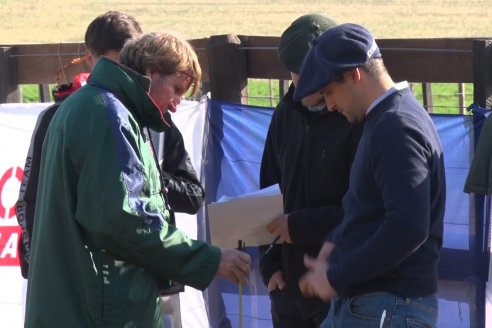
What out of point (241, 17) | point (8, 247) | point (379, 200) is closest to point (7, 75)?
point (8, 247)

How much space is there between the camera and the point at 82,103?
9.93 ft

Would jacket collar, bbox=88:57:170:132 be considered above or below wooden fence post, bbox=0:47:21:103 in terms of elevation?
above

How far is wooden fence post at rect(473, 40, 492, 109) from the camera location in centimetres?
460

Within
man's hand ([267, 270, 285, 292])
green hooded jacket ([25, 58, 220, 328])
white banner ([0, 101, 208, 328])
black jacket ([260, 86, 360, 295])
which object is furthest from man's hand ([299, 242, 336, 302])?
white banner ([0, 101, 208, 328])

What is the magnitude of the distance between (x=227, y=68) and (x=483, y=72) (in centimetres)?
152

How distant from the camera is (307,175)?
3.83 meters

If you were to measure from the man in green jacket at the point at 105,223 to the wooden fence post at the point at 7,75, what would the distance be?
3408 millimetres

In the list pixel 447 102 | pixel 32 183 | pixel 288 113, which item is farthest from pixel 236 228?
pixel 447 102

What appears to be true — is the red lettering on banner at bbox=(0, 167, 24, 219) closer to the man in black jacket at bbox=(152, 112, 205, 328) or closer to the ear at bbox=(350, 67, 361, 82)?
the man in black jacket at bbox=(152, 112, 205, 328)

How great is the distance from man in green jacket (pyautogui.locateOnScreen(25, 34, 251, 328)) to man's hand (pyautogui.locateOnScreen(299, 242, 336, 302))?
0.30 meters

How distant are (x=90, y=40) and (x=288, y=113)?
2.94ft

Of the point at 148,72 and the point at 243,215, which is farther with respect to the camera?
the point at 243,215

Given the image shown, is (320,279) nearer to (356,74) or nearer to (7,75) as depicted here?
(356,74)

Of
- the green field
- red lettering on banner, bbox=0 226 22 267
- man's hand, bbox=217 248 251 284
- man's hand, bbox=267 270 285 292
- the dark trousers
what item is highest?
man's hand, bbox=217 248 251 284
